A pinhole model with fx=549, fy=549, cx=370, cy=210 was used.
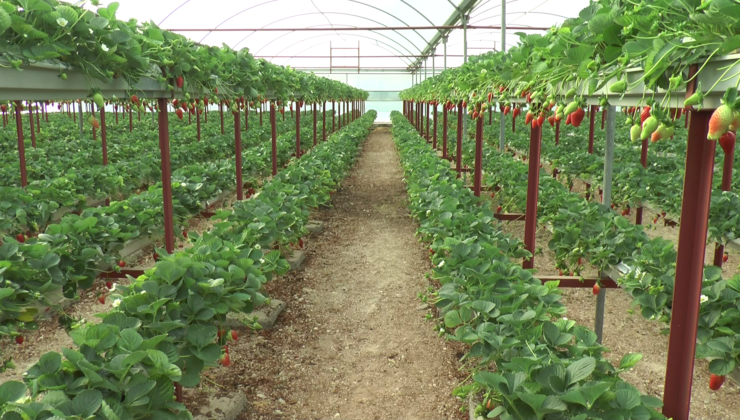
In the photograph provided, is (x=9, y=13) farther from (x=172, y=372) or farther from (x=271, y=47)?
(x=271, y=47)

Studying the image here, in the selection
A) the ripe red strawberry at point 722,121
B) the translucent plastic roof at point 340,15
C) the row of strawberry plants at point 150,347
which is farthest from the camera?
the translucent plastic roof at point 340,15

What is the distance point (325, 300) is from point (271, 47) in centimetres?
2635

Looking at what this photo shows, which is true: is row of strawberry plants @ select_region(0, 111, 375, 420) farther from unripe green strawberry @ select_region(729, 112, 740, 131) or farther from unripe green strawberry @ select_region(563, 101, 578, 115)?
unripe green strawberry @ select_region(729, 112, 740, 131)

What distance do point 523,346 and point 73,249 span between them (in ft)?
11.0

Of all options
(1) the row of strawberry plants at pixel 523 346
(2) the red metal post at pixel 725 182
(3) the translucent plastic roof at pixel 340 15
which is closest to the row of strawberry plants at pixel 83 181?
(1) the row of strawberry plants at pixel 523 346

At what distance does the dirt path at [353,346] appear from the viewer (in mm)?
3822

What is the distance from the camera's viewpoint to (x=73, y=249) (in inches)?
164

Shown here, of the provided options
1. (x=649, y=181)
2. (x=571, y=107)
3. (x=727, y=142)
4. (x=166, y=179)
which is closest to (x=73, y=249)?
(x=166, y=179)

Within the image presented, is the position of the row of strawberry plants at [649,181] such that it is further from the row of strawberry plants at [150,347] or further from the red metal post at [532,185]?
the row of strawberry plants at [150,347]

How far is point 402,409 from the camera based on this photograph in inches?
148

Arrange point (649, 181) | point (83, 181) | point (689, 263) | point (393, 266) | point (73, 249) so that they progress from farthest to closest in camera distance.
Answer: point (83, 181), point (393, 266), point (649, 181), point (73, 249), point (689, 263)

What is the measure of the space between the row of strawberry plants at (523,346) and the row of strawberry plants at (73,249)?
244 cm

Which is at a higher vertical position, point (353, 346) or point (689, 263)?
point (689, 263)

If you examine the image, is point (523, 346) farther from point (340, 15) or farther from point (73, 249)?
point (340, 15)
